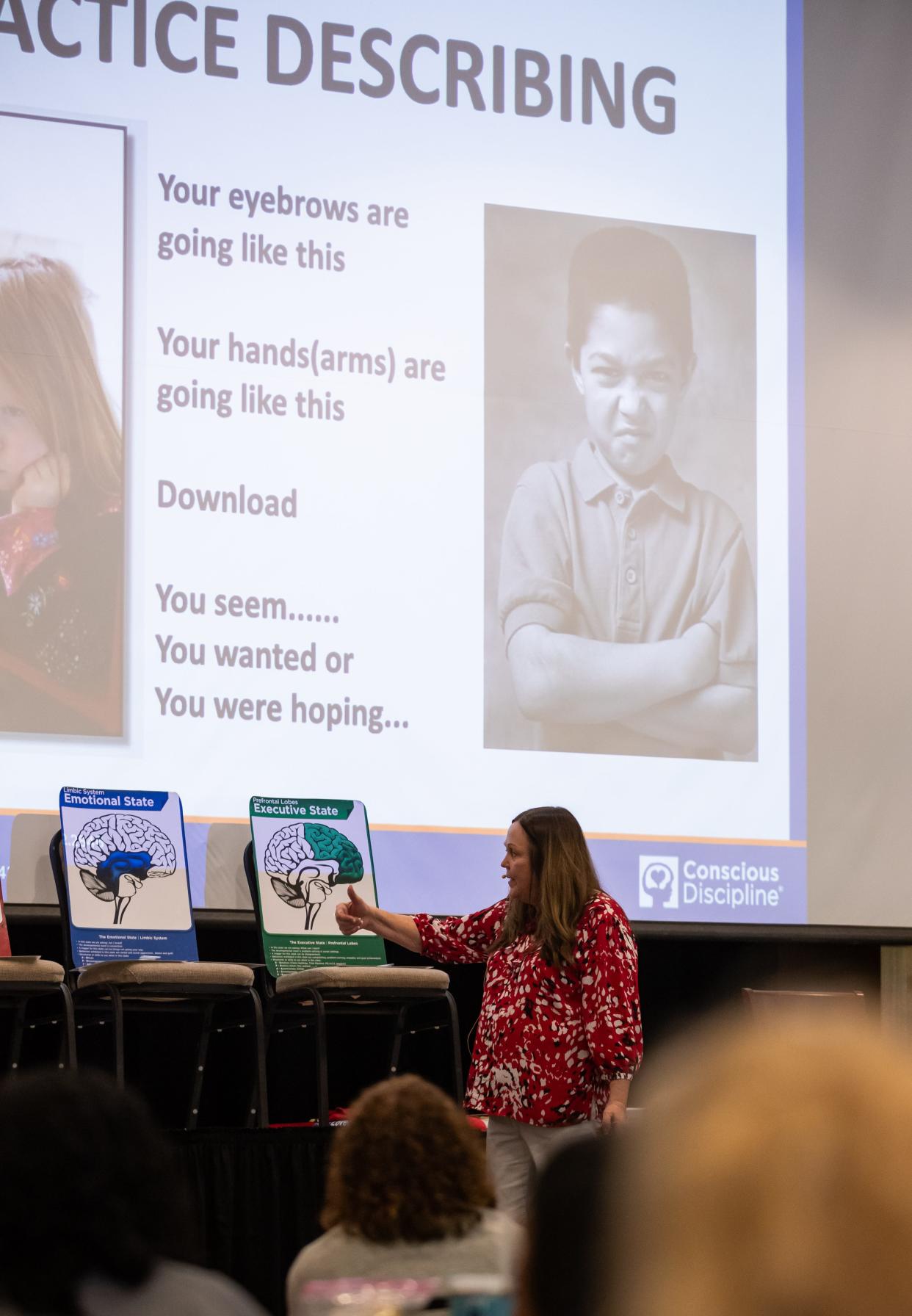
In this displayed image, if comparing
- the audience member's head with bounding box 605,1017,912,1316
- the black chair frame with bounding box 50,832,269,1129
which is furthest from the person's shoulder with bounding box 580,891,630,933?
the audience member's head with bounding box 605,1017,912,1316

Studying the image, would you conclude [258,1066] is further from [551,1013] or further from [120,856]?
[551,1013]

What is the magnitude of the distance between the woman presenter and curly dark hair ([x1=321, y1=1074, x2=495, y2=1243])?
117 cm

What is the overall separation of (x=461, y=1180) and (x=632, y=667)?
3168 millimetres

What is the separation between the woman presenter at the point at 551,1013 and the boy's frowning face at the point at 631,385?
200 centimetres

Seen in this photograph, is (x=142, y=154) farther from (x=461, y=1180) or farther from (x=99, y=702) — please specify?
(x=461, y=1180)

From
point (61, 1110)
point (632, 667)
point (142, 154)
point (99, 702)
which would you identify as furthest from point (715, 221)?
point (61, 1110)

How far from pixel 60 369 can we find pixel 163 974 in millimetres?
1822

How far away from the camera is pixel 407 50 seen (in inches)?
211

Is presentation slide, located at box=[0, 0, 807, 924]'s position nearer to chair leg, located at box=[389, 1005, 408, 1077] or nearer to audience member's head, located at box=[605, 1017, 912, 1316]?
chair leg, located at box=[389, 1005, 408, 1077]

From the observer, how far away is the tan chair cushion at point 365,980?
439cm

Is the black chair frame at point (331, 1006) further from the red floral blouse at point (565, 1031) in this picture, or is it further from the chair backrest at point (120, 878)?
the red floral blouse at point (565, 1031)

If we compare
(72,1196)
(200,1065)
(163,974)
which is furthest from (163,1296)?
(200,1065)

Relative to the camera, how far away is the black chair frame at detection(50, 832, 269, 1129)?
4254 millimetres

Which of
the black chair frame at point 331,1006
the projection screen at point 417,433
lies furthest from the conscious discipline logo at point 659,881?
the black chair frame at point 331,1006
